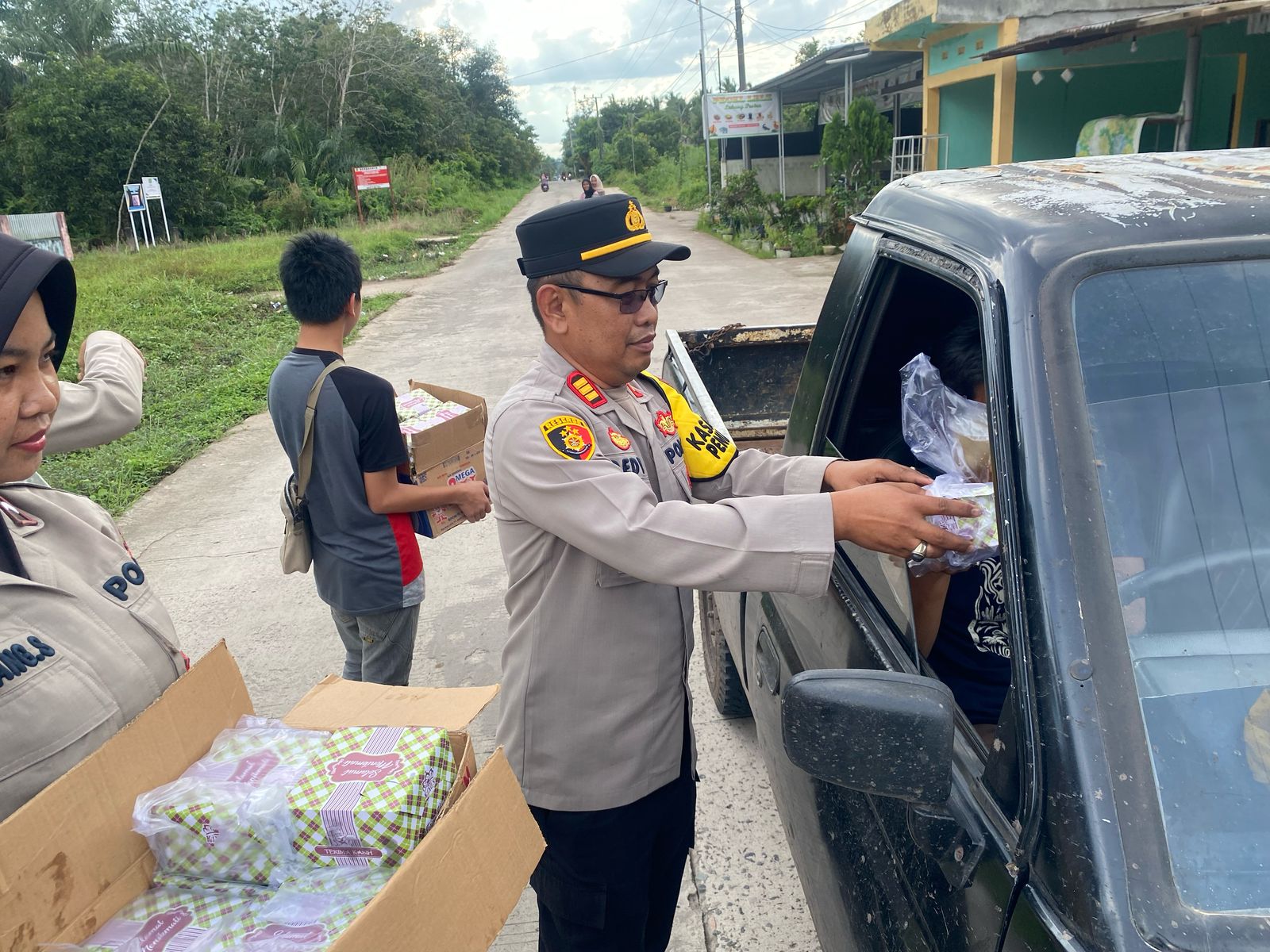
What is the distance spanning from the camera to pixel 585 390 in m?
1.72

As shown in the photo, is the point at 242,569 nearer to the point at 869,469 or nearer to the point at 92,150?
the point at 869,469

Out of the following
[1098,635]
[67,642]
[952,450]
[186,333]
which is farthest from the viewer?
[186,333]

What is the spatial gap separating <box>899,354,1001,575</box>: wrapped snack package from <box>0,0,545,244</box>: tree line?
2907cm

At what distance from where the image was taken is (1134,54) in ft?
34.3

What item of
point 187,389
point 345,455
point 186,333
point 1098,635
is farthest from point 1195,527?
point 186,333

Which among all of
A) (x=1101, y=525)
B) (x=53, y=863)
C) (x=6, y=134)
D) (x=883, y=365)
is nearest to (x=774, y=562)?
(x=1101, y=525)

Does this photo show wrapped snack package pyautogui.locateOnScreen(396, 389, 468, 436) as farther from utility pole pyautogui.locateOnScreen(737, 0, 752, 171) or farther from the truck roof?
utility pole pyautogui.locateOnScreen(737, 0, 752, 171)

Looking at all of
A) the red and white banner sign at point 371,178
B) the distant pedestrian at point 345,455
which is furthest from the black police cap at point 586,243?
the red and white banner sign at point 371,178

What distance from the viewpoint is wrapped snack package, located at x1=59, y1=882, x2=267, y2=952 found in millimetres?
1088

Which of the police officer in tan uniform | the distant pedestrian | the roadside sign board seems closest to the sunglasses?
the police officer in tan uniform

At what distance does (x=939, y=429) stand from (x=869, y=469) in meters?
0.15

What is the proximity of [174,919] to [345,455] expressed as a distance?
155cm

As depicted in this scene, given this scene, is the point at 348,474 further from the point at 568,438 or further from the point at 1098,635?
the point at 1098,635

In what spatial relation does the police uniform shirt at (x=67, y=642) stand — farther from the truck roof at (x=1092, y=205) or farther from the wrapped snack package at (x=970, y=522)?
the truck roof at (x=1092, y=205)
